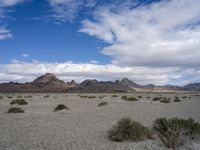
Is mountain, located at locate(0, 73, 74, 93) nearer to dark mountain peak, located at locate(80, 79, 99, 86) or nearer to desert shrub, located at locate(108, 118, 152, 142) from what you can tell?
dark mountain peak, located at locate(80, 79, 99, 86)

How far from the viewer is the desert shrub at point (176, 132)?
10.0 meters

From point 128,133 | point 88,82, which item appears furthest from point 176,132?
point 88,82

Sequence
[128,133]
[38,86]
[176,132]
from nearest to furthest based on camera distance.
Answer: [176,132] < [128,133] < [38,86]

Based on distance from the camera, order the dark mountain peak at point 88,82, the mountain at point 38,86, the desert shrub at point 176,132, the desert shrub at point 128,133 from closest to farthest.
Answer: the desert shrub at point 176,132 → the desert shrub at point 128,133 → the mountain at point 38,86 → the dark mountain peak at point 88,82

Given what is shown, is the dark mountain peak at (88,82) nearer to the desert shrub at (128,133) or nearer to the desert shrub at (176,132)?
the desert shrub at (176,132)

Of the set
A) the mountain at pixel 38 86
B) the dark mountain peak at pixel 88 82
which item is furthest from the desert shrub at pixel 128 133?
the dark mountain peak at pixel 88 82

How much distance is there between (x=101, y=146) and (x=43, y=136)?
9.92ft

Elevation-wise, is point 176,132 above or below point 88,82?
below

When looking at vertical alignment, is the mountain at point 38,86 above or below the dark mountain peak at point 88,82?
below

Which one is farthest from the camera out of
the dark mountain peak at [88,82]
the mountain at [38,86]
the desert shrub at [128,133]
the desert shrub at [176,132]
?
the dark mountain peak at [88,82]

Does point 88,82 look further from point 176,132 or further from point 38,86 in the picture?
point 176,132

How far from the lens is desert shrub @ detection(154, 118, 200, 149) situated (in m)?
10.0

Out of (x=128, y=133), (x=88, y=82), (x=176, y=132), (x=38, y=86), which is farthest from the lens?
(x=88, y=82)

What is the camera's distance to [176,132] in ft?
33.1
